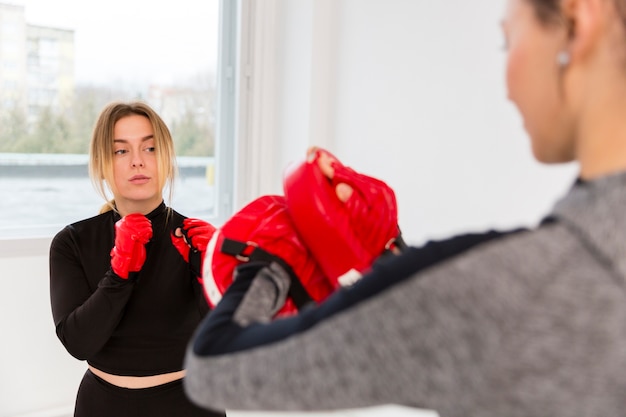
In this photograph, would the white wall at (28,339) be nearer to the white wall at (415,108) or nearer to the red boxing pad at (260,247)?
the white wall at (415,108)

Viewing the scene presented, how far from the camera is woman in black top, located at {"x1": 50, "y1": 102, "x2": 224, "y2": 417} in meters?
1.59

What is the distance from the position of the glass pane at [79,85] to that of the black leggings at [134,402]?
1305 millimetres

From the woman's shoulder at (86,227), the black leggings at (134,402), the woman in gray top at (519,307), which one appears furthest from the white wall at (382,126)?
the woman in gray top at (519,307)

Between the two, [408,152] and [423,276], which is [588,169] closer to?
[423,276]

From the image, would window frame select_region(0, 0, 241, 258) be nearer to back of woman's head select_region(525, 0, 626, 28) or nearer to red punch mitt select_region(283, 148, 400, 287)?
red punch mitt select_region(283, 148, 400, 287)

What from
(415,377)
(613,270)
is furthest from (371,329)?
Result: (613,270)

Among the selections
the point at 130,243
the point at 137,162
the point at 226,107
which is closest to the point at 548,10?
the point at 130,243

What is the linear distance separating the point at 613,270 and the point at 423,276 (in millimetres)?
148

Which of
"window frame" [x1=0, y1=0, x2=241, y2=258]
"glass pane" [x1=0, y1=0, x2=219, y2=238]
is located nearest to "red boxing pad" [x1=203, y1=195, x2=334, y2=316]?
"glass pane" [x1=0, y1=0, x2=219, y2=238]

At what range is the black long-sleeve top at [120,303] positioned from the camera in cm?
158

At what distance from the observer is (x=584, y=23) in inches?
20.7

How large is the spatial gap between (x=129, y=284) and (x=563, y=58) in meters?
1.29

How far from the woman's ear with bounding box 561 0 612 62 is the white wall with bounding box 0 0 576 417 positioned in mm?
1798

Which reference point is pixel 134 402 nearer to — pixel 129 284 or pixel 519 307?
pixel 129 284
